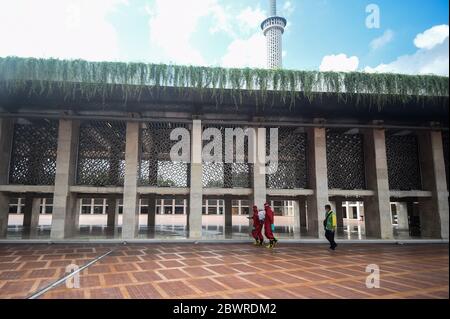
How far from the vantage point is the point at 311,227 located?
40.8 feet

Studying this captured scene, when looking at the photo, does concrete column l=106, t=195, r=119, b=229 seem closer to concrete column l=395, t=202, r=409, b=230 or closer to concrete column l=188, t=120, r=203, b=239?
concrete column l=188, t=120, r=203, b=239

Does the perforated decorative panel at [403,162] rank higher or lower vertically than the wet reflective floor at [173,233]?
higher

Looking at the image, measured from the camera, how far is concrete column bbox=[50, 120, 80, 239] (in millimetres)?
11078

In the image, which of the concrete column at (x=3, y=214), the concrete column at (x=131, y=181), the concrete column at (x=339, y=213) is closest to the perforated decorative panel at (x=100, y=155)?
the concrete column at (x=131, y=181)

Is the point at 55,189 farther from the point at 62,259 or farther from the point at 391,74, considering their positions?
the point at 391,74

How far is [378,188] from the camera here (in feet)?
40.1

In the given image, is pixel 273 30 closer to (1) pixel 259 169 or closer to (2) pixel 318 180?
(2) pixel 318 180

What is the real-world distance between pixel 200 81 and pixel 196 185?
3800 mm

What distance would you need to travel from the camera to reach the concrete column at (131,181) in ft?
36.9

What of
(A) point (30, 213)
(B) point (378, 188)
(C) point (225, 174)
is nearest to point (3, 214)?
(A) point (30, 213)

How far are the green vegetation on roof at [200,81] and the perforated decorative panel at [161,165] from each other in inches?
78.4

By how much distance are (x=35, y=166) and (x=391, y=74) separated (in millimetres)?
13777

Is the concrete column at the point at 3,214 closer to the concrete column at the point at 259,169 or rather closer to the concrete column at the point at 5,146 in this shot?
the concrete column at the point at 5,146

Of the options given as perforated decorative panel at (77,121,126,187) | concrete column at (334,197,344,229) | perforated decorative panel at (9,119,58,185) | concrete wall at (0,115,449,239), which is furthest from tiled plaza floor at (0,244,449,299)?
concrete column at (334,197,344,229)
